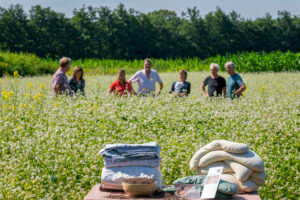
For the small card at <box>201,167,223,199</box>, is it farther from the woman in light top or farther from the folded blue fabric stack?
the woman in light top

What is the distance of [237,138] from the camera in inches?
265

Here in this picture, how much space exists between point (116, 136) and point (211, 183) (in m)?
3.25

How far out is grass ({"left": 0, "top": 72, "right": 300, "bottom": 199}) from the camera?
5293mm

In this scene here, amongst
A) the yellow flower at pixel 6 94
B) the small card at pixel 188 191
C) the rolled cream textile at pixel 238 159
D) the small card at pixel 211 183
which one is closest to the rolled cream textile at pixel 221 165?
the rolled cream textile at pixel 238 159

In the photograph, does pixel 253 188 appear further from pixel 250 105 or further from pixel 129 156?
pixel 250 105

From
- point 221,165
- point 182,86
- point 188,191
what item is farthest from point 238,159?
point 182,86

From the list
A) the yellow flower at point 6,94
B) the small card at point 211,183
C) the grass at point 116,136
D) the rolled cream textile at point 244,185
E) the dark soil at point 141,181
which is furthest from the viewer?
the yellow flower at point 6,94

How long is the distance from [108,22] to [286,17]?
2787 centimetres

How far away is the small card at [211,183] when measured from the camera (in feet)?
11.9

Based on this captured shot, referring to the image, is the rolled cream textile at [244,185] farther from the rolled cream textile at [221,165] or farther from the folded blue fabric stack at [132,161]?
the folded blue fabric stack at [132,161]

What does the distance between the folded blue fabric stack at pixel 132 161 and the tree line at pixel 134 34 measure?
3936 cm

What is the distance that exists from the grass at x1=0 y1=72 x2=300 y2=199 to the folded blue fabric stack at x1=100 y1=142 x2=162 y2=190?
1005 millimetres

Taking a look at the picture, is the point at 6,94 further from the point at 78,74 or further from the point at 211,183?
the point at 211,183

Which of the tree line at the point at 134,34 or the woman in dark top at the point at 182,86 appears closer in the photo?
the woman in dark top at the point at 182,86
